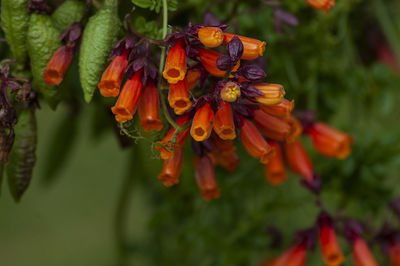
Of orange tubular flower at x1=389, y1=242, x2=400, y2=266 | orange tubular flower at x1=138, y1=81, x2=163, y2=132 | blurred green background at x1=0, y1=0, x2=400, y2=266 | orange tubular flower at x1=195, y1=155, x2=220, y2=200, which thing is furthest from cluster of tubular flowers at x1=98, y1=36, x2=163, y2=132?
orange tubular flower at x1=389, y1=242, x2=400, y2=266

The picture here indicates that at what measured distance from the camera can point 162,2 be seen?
69 centimetres

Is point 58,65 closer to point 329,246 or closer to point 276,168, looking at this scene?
point 276,168

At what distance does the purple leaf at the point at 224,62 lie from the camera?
0.61m

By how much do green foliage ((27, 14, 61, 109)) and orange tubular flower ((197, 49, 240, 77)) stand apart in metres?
0.19

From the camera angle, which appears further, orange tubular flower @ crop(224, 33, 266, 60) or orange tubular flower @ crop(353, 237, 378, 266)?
orange tubular flower @ crop(353, 237, 378, 266)

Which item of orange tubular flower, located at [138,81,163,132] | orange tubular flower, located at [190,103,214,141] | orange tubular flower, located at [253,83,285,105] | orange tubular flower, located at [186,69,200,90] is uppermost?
orange tubular flower, located at [253,83,285,105]

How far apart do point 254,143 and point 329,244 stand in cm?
31

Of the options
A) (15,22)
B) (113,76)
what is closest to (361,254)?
(113,76)

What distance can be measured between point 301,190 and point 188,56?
698 mm

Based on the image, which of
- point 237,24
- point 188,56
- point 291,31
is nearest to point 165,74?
point 188,56

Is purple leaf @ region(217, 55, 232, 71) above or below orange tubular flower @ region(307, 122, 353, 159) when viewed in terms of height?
above

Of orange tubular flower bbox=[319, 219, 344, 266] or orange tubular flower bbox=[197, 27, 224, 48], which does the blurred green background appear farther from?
orange tubular flower bbox=[197, 27, 224, 48]

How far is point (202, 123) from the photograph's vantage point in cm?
63

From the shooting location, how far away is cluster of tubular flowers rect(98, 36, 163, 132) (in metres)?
0.65
